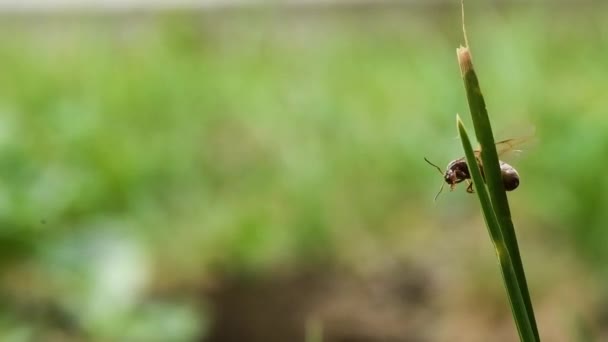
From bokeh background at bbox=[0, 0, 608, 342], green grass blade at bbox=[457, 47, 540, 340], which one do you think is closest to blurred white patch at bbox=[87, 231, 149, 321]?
bokeh background at bbox=[0, 0, 608, 342]

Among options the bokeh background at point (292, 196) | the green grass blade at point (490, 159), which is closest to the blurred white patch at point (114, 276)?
the bokeh background at point (292, 196)

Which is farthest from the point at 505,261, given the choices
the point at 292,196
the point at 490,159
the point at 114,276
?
the point at 292,196

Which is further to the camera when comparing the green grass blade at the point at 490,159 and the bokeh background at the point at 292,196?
the bokeh background at the point at 292,196

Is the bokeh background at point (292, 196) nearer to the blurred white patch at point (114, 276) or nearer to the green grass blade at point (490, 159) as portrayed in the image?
the blurred white patch at point (114, 276)

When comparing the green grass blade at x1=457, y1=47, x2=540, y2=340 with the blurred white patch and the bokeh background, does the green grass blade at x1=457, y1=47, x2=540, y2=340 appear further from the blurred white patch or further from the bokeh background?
the blurred white patch

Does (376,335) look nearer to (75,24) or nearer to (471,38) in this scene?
(471,38)
